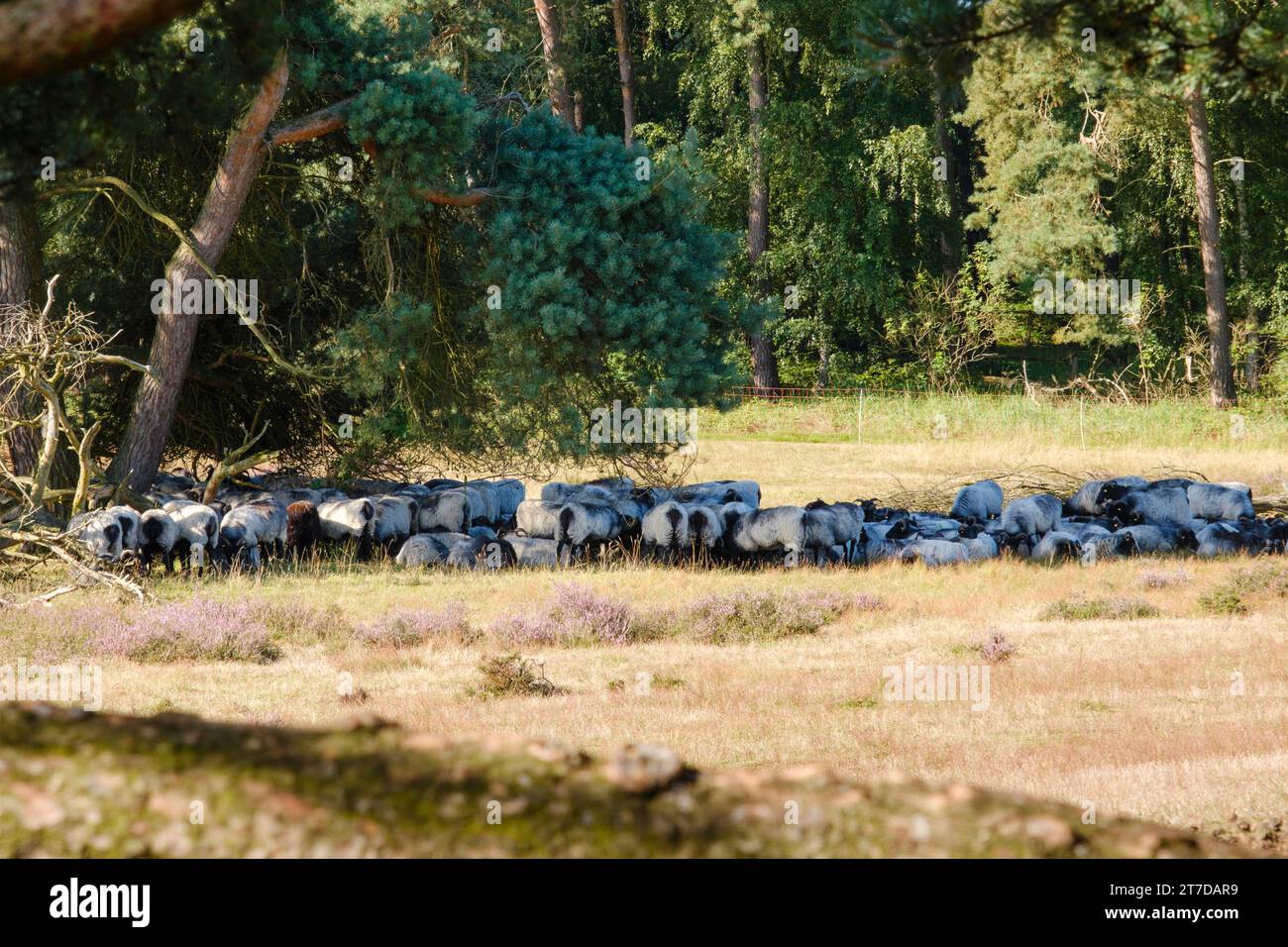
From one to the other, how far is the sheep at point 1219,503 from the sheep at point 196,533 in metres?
14.1

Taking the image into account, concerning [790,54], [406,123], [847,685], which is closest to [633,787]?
[847,685]

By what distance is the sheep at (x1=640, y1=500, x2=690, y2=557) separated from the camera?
715 inches

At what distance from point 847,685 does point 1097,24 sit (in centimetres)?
611

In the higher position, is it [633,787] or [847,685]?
[633,787]

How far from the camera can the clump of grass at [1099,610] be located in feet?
45.4

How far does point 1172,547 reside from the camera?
60.4 ft

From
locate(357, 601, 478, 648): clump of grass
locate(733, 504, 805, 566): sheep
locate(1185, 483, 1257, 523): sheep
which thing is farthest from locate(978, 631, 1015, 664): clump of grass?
locate(1185, 483, 1257, 523): sheep

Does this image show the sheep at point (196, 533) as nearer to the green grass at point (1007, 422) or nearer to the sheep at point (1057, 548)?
the sheep at point (1057, 548)

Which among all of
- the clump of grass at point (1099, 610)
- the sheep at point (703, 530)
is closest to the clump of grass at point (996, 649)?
the clump of grass at point (1099, 610)

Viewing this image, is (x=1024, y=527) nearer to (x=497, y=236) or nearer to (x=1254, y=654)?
(x=1254, y=654)
